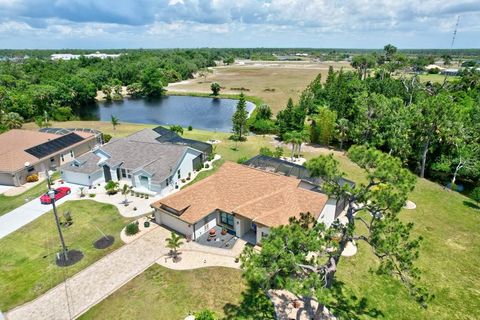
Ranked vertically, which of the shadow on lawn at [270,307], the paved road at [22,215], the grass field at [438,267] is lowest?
the grass field at [438,267]

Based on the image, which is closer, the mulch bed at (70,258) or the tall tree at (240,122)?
the mulch bed at (70,258)

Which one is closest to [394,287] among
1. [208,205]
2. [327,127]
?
[208,205]

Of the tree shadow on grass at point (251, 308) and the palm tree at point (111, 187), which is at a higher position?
the palm tree at point (111, 187)

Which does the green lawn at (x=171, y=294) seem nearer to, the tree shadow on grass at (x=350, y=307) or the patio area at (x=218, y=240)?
the patio area at (x=218, y=240)

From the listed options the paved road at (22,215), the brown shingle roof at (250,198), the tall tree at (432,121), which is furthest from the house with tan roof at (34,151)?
the tall tree at (432,121)

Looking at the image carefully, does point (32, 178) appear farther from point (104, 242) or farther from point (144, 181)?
point (104, 242)

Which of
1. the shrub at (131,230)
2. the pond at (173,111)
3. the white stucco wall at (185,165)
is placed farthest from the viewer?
the pond at (173,111)

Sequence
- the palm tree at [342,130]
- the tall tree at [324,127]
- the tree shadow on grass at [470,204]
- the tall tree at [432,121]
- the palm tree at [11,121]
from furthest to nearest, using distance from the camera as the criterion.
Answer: the palm tree at [11,121] < the tall tree at [324,127] < the palm tree at [342,130] < the tall tree at [432,121] < the tree shadow on grass at [470,204]

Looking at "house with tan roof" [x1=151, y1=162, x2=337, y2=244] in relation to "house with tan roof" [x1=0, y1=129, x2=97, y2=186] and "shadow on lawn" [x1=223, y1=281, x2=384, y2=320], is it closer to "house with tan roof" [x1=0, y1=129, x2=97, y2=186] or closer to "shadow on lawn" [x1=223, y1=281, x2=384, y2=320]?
"shadow on lawn" [x1=223, y1=281, x2=384, y2=320]
